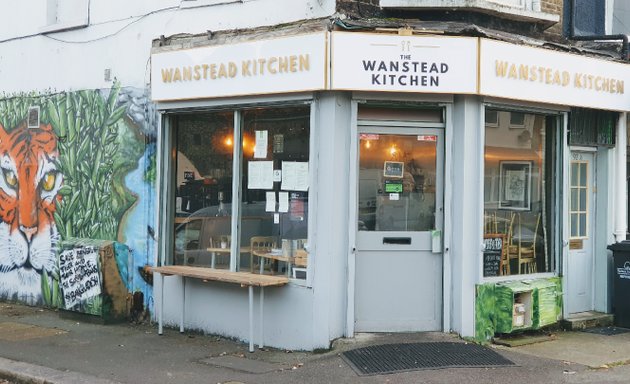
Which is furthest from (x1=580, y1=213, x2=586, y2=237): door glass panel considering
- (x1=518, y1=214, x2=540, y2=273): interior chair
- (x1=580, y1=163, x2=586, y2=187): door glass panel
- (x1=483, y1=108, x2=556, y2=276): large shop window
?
(x1=518, y1=214, x2=540, y2=273): interior chair

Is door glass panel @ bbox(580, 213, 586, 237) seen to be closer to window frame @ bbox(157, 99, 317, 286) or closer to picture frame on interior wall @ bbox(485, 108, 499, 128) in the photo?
picture frame on interior wall @ bbox(485, 108, 499, 128)

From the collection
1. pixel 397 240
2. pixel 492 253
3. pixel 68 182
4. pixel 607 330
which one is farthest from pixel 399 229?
pixel 68 182

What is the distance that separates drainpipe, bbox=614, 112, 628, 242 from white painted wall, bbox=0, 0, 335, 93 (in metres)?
4.54

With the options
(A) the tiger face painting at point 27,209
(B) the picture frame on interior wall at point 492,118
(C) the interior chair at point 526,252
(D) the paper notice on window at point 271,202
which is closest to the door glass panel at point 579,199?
(C) the interior chair at point 526,252

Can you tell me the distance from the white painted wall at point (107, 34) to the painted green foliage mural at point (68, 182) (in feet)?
0.80

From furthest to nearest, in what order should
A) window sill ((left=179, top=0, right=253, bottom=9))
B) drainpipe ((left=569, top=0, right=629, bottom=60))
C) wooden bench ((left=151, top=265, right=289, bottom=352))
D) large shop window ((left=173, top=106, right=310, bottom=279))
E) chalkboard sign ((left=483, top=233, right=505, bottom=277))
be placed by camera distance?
drainpipe ((left=569, top=0, right=629, bottom=60))
window sill ((left=179, top=0, right=253, bottom=9))
chalkboard sign ((left=483, top=233, right=505, bottom=277))
large shop window ((left=173, top=106, right=310, bottom=279))
wooden bench ((left=151, top=265, right=289, bottom=352))

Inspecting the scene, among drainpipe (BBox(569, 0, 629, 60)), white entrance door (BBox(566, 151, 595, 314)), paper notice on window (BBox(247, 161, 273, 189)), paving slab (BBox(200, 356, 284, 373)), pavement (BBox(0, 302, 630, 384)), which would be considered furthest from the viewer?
drainpipe (BBox(569, 0, 629, 60))

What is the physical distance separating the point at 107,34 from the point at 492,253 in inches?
230

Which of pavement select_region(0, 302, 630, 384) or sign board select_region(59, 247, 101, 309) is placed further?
sign board select_region(59, 247, 101, 309)

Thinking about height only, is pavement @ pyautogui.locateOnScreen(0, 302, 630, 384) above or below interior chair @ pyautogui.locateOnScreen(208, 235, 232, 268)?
below

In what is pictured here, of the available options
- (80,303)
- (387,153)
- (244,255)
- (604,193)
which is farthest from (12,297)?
(604,193)

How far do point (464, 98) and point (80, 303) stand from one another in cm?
556

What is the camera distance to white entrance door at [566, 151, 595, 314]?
10.2 metres

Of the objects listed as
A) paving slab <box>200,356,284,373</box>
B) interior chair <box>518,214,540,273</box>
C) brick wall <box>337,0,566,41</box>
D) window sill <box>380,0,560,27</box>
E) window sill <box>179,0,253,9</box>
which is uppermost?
window sill <box>179,0,253,9</box>
